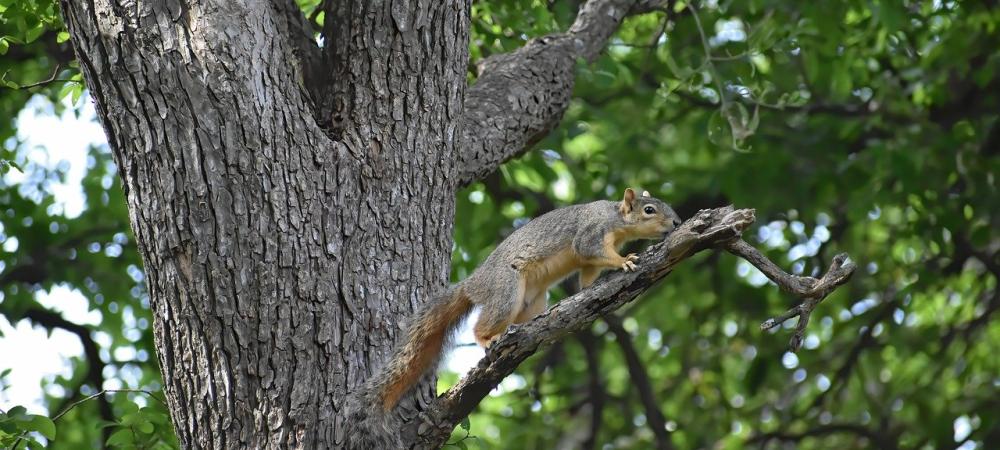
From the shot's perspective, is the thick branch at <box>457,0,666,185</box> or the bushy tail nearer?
the bushy tail

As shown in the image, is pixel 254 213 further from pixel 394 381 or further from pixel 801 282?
pixel 801 282

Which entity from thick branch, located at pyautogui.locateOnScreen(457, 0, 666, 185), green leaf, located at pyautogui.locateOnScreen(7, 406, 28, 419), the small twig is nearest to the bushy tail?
thick branch, located at pyautogui.locateOnScreen(457, 0, 666, 185)

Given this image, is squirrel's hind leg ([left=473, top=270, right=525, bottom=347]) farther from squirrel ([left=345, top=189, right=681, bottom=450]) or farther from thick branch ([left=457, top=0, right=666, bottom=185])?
thick branch ([left=457, top=0, right=666, bottom=185])

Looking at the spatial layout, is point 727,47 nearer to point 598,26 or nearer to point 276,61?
point 598,26

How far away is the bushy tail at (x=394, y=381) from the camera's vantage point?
3.04 meters

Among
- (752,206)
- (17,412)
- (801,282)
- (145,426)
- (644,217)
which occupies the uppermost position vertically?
(17,412)

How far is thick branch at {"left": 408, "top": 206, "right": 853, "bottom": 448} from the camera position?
277cm

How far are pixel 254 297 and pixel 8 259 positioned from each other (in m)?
3.86

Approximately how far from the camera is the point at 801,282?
282cm

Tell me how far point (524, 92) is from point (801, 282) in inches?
63.9

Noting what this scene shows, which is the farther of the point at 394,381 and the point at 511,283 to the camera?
the point at 511,283

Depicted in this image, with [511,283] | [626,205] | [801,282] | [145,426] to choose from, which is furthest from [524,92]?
[145,426]

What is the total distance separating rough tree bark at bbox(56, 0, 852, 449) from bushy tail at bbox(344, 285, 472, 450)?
0.15 ft

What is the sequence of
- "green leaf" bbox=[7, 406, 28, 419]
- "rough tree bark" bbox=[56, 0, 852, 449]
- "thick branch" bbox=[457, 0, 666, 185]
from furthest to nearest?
"thick branch" bbox=[457, 0, 666, 185]
"green leaf" bbox=[7, 406, 28, 419]
"rough tree bark" bbox=[56, 0, 852, 449]
